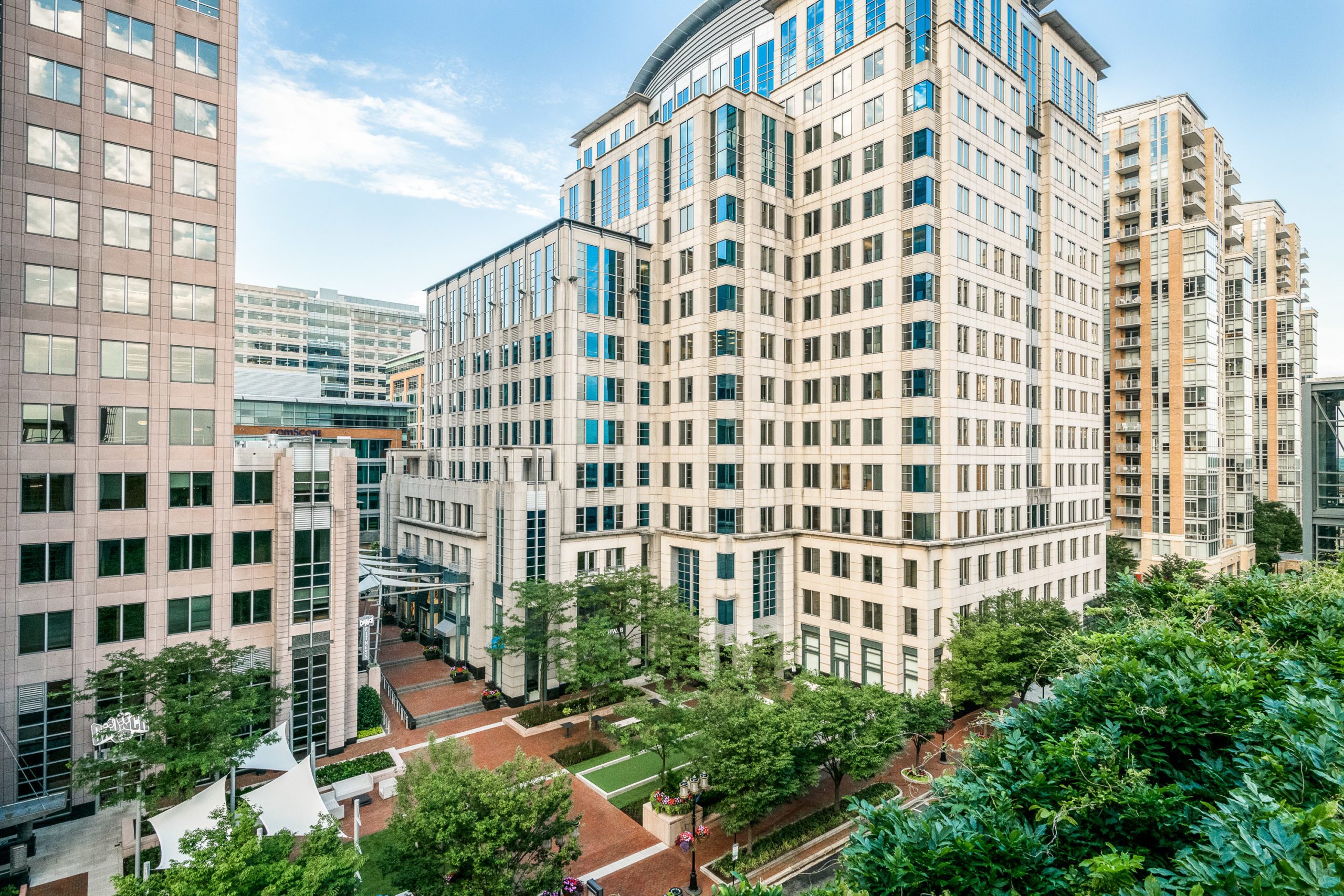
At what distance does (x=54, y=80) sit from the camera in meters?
29.0

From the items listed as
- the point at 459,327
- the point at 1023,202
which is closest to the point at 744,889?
the point at 1023,202

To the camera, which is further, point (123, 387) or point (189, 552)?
point (189, 552)

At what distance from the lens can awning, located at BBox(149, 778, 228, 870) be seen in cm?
2250

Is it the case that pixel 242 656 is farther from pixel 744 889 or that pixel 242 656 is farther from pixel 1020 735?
pixel 1020 735

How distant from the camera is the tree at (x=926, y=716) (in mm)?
31578

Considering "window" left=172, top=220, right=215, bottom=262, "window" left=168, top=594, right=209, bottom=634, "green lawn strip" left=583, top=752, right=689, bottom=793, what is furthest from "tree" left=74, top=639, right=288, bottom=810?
"window" left=172, top=220, right=215, bottom=262

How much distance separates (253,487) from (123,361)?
7.98 meters

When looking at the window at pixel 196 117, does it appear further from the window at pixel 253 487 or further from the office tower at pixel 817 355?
the office tower at pixel 817 355

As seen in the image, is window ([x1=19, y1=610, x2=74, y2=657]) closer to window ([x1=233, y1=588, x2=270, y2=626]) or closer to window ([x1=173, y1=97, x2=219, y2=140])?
window ([x1=233, y1=588, x2=270, y2=626])

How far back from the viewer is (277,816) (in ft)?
79.7

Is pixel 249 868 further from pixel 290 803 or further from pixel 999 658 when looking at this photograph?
pixel 999 658

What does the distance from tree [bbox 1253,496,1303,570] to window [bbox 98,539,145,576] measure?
106m

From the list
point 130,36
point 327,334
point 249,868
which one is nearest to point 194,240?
point 130,36

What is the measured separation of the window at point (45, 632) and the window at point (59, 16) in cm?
2608
